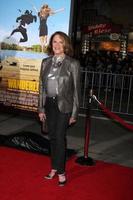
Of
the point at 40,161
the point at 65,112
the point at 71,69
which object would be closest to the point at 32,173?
the point at 40,161

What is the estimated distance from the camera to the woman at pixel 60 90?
5.04 metres

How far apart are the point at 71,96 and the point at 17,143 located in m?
1.99

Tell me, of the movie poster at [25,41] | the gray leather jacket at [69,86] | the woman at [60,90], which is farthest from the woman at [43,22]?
the gray leather jacket at [69,86]

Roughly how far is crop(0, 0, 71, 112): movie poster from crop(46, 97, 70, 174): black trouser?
10.4ft

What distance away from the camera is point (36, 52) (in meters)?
8.24

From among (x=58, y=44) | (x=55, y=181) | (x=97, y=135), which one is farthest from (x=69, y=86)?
(x=97, y=135)

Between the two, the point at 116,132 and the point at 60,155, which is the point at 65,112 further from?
the point at 116,132

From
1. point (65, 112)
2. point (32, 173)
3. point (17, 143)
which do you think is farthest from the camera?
point (17, 143)

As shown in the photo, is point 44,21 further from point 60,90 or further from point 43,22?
point 60,90

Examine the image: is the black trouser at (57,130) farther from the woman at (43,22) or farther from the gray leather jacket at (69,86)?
the woman at (43,22)

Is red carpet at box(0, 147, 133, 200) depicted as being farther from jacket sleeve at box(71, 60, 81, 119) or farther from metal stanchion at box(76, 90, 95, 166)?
jacket sleeve at box(71, 60, 81, 119)

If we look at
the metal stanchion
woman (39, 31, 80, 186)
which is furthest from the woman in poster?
woman (39, 31, 80, 186)

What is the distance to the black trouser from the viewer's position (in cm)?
508

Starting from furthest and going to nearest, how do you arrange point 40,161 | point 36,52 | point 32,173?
point 36,52 → point 40,161 → point 32,173
